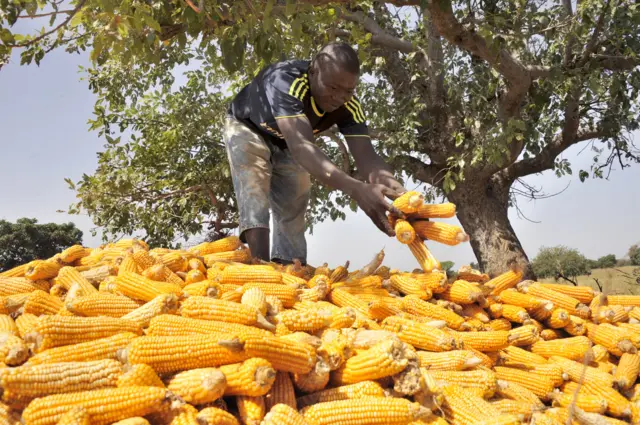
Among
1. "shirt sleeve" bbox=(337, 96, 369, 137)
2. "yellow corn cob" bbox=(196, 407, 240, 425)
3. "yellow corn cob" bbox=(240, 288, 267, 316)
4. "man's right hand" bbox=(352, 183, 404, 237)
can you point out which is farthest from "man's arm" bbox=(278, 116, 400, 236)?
"yellow corn cob" bbox=(196, 407, 240, 425)

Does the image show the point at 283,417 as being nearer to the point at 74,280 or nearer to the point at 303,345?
the point at 303,345

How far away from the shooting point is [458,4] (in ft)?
35.4

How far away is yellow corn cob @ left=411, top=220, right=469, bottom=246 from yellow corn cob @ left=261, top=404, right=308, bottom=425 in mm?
2322

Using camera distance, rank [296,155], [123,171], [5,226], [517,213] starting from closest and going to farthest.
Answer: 1. [296,155]
2. [123,171]
3. [517,213]
4. [5,226]

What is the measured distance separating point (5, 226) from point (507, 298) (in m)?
18.9

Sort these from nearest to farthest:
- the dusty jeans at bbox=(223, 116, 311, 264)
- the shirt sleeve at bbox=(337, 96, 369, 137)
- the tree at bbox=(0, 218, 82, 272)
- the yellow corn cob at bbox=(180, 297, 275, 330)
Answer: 1. the yellow corn cob at bbox=(180, 297, 275, 330)
2. the dusty jeans at bbox=(223, 116, 311, 264)
3. the shirt sleeve at bbox=(337, 96, 369, 137)
4. the tree at bbox=(0, 218, 82, 272)

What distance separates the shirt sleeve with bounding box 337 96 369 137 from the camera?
573 cm

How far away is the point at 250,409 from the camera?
2326 mm

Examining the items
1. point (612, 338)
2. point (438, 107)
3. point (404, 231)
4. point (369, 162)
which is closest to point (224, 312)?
point (404, 231)

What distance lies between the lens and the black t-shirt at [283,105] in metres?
4.98

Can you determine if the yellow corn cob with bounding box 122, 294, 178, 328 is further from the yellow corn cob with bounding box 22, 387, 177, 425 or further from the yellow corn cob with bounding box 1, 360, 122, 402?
the yellow corn cob with bounding box 22, 387, 177, 425

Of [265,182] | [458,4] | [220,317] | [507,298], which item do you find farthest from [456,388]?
[458,4]

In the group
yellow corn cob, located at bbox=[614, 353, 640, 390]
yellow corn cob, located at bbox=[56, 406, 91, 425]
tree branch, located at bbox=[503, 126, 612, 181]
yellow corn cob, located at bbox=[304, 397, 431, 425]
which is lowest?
yellow corn cob, located at bbox=[614, 353, 640, 390]

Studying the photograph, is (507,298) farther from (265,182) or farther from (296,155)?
(265,182)
